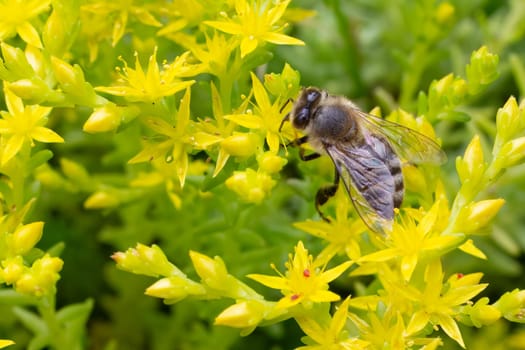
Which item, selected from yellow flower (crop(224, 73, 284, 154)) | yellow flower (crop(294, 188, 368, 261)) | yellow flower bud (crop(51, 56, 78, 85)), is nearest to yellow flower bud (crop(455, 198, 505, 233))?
yellow flower (crop(294, 188, 368, 261))

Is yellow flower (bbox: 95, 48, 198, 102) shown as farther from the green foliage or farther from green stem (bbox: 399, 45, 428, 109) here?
green stem (bbox: 399, 45, 428, 109)

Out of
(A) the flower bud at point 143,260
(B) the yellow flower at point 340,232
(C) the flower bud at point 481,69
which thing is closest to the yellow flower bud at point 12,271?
(A) the flower bud at point 143,260

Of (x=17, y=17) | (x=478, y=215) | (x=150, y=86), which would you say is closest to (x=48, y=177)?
(x=17, y=17)

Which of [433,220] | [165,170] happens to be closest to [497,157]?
[433,220]

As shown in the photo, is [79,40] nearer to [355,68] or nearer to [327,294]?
[327,294]

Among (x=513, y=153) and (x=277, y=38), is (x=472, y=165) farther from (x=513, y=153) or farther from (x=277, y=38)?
(x=277, y=38)
